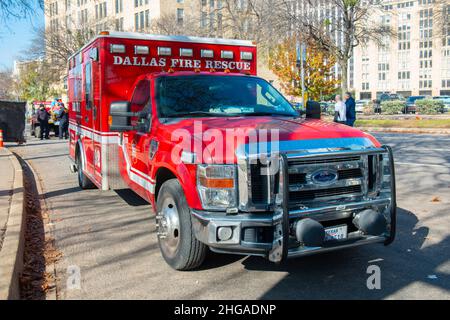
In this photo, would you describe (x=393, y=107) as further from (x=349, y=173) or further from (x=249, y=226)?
(x=249, y=226)

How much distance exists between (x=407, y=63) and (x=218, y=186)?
133 m

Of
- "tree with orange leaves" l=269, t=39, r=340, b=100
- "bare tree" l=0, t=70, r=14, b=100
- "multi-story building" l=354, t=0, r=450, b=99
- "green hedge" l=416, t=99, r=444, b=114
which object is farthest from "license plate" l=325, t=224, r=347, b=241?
"multi-story building" l=354, t=0, r=450, b=99

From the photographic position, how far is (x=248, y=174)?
4141mm

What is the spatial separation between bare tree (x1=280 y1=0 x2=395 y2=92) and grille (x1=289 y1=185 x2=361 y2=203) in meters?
25.6

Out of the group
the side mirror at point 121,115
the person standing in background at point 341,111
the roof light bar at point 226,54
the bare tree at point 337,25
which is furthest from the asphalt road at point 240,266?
the bare tree at point 337,25

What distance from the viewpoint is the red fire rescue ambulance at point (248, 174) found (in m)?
4.15

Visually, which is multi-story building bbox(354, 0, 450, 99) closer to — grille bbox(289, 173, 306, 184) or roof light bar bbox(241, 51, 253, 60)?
roof light bar bbox(241, 51, 253, 60)

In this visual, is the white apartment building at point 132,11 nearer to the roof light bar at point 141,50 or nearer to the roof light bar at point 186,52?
the roof light bar at point 186,52

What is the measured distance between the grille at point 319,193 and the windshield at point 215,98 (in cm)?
159

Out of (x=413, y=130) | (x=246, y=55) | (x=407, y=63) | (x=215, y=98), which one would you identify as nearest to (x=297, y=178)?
(x=215, y=98)

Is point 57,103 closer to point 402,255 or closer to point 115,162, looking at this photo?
point 115,162

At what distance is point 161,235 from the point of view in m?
5.10
